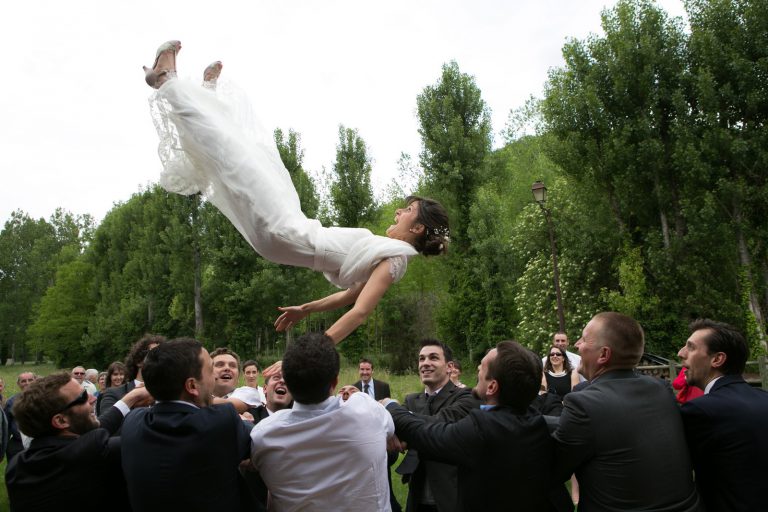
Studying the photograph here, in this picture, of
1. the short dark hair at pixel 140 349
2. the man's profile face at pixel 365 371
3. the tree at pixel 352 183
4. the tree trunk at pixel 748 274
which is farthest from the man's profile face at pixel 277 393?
the tree at pixel 352 183

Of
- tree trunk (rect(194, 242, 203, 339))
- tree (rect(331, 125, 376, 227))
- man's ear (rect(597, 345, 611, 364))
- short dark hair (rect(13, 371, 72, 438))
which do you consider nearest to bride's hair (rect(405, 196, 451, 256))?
man's ear (rect(597, 345, 611, 364))

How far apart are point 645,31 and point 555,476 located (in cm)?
1971

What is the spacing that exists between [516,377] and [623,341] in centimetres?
59

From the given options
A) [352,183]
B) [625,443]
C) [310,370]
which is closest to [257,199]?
[310,370]

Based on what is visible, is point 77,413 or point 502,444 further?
point 77,413

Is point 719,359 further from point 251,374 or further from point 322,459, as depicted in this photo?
point 251,374

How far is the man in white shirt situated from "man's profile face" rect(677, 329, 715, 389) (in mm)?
1835

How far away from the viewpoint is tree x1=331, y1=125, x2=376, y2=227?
91.4 ft

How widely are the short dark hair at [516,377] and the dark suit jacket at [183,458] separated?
1.24 meters

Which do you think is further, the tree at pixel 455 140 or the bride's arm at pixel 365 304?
the tree at pixel 455 140

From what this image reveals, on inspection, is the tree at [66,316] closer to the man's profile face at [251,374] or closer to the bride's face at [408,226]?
the man's profile face at [251,374]

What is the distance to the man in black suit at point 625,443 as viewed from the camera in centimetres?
264

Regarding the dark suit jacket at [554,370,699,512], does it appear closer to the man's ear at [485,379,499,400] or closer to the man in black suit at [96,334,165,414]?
the man's ear at [485,379,499,400]

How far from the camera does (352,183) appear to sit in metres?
28.0
